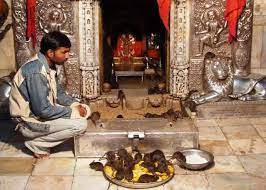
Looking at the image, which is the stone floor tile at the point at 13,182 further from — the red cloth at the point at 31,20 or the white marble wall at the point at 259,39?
the white marble wall at the point at 259,39

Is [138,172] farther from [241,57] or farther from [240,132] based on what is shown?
[241,57]

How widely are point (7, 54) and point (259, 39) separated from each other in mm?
4907

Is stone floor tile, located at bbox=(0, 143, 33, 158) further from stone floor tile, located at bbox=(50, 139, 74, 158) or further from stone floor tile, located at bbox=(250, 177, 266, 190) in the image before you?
stone floor tile, located at bbox=(250, 177, 266, 190)

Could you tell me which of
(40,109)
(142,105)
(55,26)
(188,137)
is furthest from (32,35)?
(188,137)

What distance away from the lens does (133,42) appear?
413 inches

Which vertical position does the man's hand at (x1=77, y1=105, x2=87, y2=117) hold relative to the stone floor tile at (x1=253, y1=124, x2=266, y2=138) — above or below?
above

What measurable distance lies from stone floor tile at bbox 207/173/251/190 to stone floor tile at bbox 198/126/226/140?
1376mm

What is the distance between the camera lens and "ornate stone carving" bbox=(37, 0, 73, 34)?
28.3 ft

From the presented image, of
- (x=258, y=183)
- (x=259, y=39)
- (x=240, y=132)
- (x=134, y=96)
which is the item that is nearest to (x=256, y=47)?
(x=259, y=39)

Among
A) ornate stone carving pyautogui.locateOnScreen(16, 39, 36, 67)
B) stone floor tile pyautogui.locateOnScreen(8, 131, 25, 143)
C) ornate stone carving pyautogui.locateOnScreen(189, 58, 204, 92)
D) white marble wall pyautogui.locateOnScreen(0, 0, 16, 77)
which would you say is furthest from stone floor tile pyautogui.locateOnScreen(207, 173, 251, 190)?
white marble wall pyautogui.locateOnScreen(0, 0, 16, 77)

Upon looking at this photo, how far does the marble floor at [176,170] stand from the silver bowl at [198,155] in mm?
76

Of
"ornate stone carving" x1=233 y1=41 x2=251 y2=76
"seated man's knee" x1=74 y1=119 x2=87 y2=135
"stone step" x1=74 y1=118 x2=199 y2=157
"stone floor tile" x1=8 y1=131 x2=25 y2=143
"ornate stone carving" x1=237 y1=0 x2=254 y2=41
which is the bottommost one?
"stone floor tile" x1=8 y1=131 x2=25 y2=143

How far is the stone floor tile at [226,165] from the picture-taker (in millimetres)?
6029

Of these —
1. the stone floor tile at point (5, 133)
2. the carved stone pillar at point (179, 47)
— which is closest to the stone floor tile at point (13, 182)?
the stone floor tile at point (5, 133)
